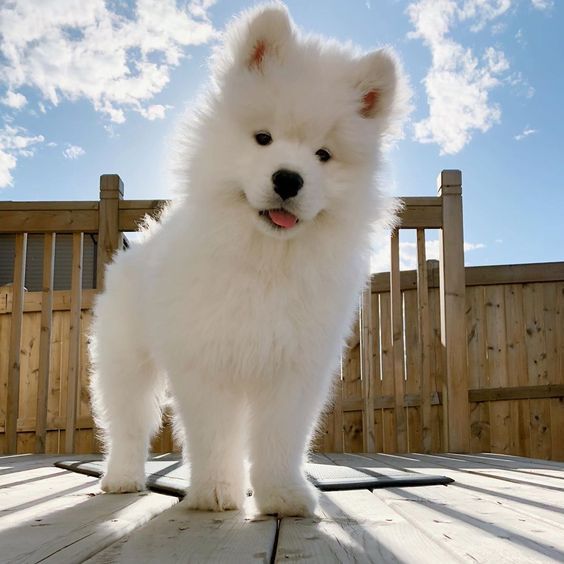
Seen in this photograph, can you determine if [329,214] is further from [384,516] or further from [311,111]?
[384,516]

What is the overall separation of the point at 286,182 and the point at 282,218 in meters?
0.12

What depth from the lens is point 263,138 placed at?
→ 1.95 meters

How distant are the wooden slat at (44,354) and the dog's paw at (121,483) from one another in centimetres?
201

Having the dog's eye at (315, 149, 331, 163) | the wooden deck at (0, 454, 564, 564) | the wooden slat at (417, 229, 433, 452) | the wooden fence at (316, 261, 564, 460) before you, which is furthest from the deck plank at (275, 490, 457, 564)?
the wooden fence at (316, 261, 564, 460)

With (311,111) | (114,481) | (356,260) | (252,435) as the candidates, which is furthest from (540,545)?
(114,481)

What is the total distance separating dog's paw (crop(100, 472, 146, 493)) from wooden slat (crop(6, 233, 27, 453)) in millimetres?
2027

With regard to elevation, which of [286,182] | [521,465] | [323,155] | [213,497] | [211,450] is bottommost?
[521,465]

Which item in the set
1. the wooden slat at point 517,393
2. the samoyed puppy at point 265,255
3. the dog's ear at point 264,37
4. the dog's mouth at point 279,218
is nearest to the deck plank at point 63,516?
the samoyed puppy at point 265,255

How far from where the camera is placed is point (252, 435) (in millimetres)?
2020

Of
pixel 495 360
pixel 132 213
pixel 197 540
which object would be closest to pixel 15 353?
pixel 132 213

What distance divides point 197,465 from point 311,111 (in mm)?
1065

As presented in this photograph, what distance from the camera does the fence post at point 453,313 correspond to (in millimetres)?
4336

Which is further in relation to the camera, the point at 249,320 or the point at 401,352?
the point at 401,352

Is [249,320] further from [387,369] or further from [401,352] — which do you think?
[387,369]
